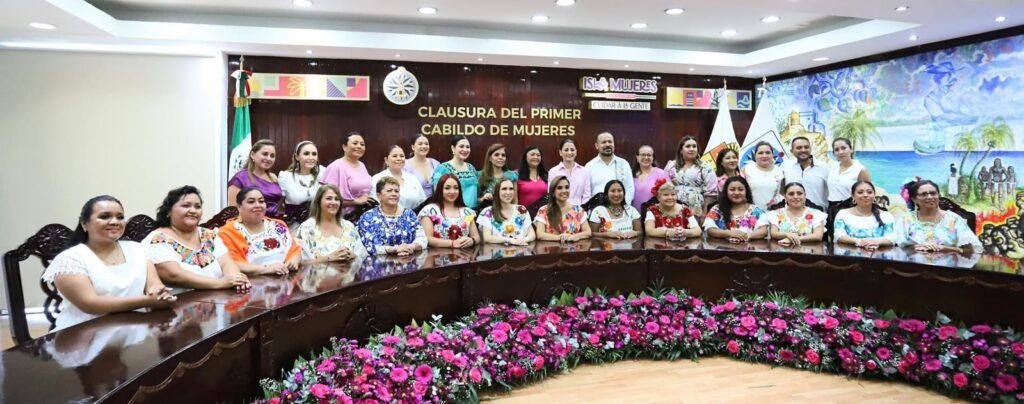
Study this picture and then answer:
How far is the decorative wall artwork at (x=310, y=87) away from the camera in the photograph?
21.5ft

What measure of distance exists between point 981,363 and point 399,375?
10.1 ft

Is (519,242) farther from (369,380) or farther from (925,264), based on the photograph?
(925,264)

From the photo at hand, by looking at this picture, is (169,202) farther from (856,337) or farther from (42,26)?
(856,337)

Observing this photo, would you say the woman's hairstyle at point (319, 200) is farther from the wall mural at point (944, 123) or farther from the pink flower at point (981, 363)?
the wall mural at point (944, 123)

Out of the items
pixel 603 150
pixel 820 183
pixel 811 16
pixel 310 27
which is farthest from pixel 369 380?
pixel 811 16

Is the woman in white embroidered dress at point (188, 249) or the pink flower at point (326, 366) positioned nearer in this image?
the pink flower at point (326, 366)

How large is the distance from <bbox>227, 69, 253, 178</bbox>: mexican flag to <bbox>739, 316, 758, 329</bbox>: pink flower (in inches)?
191

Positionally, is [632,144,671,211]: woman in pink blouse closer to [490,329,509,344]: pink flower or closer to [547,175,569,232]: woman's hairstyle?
[547,175,569,232]: woman's hairstyle

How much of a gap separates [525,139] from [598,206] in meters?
2.56

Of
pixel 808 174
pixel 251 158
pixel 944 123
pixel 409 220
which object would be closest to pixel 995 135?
pixel 944 123

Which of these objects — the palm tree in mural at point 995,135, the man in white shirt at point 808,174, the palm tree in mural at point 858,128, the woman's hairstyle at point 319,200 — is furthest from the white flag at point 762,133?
the woman's hairstyle at point 319,200

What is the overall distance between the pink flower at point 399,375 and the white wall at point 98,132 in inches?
170

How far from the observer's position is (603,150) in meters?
6.06

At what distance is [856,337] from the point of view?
376 cm
